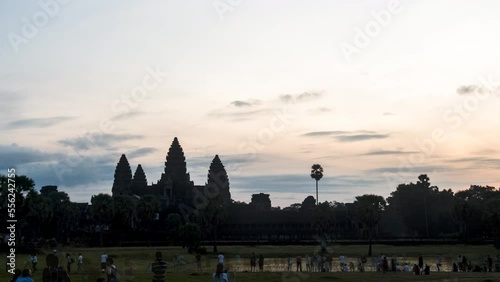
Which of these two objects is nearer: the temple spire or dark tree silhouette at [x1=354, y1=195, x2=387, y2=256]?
dark tree silhouette at [x1=354, y1=195, x2=387, y2=256]

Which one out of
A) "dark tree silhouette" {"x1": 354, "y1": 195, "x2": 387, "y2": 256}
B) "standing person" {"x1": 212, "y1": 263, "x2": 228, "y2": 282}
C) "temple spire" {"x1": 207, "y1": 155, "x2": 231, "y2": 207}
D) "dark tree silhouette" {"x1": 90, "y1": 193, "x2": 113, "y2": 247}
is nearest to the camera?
"standing person" {"x1": 212, "y1": 263, "x2": 228, "y2": 282}

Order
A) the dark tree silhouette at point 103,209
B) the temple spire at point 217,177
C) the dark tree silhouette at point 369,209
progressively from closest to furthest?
1. the dark tree silhouette at point 369,209
2. the dark tree silhouette at point 103,209
3. the temple spire at point 217,177

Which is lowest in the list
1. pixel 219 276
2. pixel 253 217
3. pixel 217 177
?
pixel 219 276

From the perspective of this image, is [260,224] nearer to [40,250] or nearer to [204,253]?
[204,253]

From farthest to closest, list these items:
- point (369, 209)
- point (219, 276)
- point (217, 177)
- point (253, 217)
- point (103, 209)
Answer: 1. point (217, 177)
2. point (253, 217)
3. point (103, 209)
4. point (369, 209)
5. point (219, 276)

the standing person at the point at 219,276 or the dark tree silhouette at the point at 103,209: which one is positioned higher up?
the dark tree silhouette at the point at 103,209

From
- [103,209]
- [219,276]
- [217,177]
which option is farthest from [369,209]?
[217,177]

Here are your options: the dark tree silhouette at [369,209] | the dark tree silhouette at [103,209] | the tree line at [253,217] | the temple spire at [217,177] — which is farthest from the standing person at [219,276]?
the temple spire at [217,177]

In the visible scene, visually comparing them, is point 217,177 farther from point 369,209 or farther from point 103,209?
point 369,209

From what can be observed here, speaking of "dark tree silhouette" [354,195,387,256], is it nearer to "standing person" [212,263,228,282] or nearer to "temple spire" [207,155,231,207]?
"standing person" [212,263,228,282]

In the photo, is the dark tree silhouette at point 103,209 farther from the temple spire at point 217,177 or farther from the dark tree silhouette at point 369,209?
the temple spire at point 217,177

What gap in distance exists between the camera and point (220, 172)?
19825 cm

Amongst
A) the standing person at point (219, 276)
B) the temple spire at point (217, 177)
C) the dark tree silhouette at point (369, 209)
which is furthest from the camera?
the temple spire at point (217, 177)

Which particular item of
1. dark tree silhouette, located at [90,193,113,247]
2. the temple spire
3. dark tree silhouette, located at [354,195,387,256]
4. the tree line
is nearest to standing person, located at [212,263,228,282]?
the tree line
